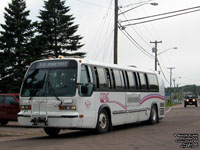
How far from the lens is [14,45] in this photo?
44.9m

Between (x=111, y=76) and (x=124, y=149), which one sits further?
(x=111, y=76)

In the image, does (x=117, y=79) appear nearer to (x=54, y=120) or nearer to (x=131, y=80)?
(x=131, y=80)

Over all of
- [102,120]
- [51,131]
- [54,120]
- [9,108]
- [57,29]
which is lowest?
[51,131]

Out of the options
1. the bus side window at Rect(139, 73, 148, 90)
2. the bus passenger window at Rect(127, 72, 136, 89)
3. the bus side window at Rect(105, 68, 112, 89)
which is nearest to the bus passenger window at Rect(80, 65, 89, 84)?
the bus side window at Rect(105, 68, 112, 89)

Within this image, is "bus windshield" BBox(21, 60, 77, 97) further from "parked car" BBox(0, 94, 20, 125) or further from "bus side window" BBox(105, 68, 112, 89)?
"parked car" BBox(0, 94, 20, 125)

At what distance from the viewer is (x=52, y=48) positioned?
5294 cm

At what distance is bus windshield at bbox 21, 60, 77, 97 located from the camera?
13281mm

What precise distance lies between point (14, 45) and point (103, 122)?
105ft

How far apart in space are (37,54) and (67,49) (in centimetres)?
776

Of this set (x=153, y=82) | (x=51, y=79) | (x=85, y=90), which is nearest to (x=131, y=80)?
(x=153, y=82)

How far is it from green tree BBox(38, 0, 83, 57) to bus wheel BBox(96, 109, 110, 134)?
37.8 m

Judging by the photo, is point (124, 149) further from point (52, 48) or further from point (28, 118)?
point (52, 48)

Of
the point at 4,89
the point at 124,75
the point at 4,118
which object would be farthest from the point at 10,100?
the point at 4,89

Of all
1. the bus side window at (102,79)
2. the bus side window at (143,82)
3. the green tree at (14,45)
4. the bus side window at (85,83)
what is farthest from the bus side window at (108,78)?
the green tree at (14,45)
